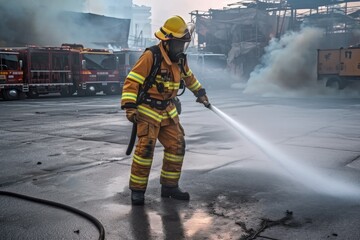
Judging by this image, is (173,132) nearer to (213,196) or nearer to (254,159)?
(213,196)

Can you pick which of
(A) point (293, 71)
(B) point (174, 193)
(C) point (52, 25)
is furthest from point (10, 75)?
(B) point (174, 193)

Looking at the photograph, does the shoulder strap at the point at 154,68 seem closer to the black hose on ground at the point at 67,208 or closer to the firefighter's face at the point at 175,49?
the firefighter's face at the point at 175,49

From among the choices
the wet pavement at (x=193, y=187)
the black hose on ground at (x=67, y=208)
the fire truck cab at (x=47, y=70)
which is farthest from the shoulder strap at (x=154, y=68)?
the fire truck cab at (x=47, y=70)

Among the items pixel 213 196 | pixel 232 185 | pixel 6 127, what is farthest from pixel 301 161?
pixel 6 127

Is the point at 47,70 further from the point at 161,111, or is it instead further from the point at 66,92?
the point at 161,111

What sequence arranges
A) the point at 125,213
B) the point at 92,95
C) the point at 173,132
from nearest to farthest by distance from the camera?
the point at 125,213 → the point at 173,132 → the point at 92,95

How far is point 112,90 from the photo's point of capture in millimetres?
24078

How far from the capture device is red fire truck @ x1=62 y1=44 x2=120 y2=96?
22.3 m

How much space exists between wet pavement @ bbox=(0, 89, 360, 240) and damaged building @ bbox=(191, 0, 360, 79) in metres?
19.8

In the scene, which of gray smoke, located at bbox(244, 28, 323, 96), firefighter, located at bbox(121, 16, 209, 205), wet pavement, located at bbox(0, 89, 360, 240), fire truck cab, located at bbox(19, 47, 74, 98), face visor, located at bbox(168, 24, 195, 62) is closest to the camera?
wet pavement, located at bbox(0, 89, 360, 240)

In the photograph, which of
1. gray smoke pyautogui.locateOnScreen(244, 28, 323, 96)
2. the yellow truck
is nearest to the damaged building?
gray smoke pyautogui.locateOnScreen(244, 28, 323, 96)

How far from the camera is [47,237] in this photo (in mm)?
3277

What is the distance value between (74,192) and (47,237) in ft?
4.14

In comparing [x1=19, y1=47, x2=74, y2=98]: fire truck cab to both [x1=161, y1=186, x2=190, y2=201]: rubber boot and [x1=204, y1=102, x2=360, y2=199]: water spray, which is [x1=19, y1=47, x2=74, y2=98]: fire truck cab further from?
[x1=161, y1=186, x2=190, y2=201]: rubber boot
